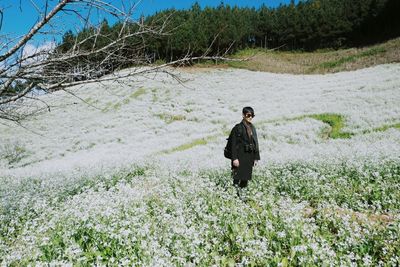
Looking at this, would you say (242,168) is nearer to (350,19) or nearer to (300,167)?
(300,167)

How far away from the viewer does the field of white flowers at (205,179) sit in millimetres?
6543

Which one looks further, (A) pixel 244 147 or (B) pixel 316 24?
(B) pixel 316 24

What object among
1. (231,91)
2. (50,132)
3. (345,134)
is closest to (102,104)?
(50,132)

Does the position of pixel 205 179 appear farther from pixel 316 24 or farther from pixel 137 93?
pixel 316 24

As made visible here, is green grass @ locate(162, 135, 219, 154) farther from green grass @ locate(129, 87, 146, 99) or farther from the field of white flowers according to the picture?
green grass @ locate(129, 87, 146, 99)

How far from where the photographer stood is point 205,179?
11.4 metres

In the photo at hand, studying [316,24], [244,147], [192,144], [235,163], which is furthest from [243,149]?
[316,24]

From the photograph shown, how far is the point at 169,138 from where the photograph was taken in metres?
27.8

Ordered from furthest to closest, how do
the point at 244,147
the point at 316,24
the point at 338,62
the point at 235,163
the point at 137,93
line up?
the point at 316,24 < the point at 338,62 < the point at 137,93 < the point at 244,147 < the point at 235,163

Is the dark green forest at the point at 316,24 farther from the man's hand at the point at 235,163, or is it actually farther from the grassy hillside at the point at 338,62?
the man's hand at the point at 235,163

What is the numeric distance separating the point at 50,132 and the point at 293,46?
84226 millimetres

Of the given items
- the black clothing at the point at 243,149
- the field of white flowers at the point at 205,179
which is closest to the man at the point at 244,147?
the black clothing at the point at 243,149

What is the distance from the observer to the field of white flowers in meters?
6.54

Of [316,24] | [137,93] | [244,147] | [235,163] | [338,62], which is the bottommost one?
[235,163]
